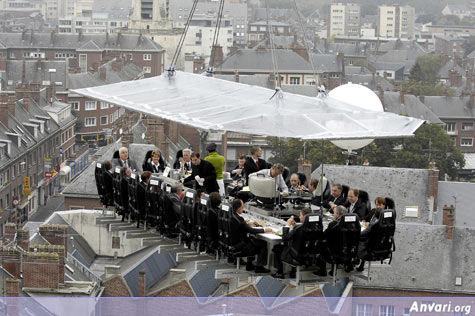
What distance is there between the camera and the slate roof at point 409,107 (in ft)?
362

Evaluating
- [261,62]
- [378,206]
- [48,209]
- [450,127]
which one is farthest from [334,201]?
[261,62]

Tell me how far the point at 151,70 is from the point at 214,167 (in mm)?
129813

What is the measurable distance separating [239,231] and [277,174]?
8.72 feet

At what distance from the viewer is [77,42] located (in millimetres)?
157500

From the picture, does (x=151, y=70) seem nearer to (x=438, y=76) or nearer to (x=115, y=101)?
(x=438, y=76)

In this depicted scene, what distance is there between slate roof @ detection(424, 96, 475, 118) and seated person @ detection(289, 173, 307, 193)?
8608 cm

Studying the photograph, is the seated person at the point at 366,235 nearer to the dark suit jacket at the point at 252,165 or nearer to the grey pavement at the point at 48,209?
the dark suit jacket at the point at 252,165

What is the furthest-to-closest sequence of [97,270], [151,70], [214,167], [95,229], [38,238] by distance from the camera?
[151,70] → [95,229] → [97,270] → [38,238] → [214,167]

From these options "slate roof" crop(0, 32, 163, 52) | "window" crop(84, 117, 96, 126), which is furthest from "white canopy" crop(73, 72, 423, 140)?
"slate roof" crop(0, 32, 163, 52)

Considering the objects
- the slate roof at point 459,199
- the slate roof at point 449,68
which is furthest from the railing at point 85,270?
the slate roof at point 449,68

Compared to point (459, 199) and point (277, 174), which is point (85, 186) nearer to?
point (459, 199)

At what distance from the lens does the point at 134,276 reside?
1868 inches

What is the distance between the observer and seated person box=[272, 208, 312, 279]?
28000 millimetres

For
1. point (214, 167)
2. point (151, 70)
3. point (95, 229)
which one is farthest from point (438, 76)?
point (214, 167)
